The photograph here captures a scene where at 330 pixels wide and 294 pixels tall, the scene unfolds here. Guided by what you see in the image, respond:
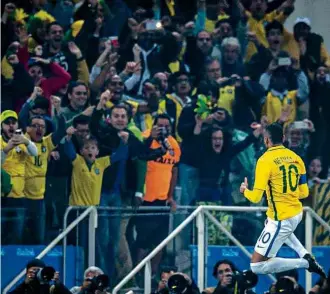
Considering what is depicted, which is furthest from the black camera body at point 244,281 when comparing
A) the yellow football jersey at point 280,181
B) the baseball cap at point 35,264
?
the baseball cap at point 35,264

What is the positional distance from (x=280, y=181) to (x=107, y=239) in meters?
3.48

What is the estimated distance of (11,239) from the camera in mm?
15562

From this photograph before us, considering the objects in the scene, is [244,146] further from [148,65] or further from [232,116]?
[148,65]

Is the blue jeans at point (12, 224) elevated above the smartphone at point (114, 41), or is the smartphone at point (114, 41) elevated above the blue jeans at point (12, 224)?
the smartphone at point (114, 41)

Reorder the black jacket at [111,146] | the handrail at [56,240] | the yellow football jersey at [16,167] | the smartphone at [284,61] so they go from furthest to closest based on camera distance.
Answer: the smartphone at [284,61] < the black jacket at [111,146] < the yellow football jersey at [16,167] < the handrail at [56,240]

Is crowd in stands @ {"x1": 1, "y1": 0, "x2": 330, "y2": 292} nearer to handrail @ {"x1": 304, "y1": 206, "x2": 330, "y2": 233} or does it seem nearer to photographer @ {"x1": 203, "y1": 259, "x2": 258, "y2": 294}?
handrail @ {"x1": 304, "y1": 206, "x2": 330, "y2": 233}

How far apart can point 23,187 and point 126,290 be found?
185 centimetres

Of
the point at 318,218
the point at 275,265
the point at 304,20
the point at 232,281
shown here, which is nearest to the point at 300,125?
the point at 304,20

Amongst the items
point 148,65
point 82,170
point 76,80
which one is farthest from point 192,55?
point 82,170

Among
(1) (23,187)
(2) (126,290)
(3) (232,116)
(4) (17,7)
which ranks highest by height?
(4) (17,7)

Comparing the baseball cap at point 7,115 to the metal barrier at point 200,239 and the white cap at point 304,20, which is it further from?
the white cap at point 304,20

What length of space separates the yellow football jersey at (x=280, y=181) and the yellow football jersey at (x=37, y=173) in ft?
12.7

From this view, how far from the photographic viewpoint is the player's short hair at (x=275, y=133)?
41.4 feet

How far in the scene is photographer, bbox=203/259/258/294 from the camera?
13.8 metres
